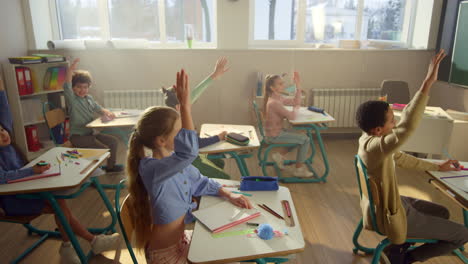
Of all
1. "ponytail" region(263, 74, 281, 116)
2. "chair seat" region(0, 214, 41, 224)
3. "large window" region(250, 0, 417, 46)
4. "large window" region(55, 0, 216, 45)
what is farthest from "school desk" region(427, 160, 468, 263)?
"large window" region(55, 0, 216, 45)

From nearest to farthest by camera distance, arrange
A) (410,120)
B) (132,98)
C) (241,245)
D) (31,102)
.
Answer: (241,245) → (410,120) → (31,102) → (132,98)

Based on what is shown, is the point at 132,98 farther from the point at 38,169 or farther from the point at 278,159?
the point at 38,169

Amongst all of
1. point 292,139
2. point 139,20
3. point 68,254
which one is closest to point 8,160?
point 68,254

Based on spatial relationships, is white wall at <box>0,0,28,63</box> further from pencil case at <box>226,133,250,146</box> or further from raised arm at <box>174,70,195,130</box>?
raised arm at <box>174,70,195,130</box>

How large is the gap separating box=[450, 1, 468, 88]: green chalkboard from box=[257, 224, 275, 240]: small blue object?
3.98m

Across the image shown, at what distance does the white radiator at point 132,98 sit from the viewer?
4.69 metres

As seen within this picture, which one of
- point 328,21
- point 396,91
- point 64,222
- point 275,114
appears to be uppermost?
point 328,21

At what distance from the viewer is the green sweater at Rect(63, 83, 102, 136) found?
137 inches

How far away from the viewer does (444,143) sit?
3580mm

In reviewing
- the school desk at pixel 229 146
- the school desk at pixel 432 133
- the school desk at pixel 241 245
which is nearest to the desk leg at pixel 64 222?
the school desk at pixel 229 146

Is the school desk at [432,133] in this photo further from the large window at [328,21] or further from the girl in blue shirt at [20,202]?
the girl in blue shirt at [20,202]

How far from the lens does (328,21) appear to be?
5094 millimetres

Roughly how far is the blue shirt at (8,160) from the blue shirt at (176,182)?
0.91 metres

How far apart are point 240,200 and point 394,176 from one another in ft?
2.73
